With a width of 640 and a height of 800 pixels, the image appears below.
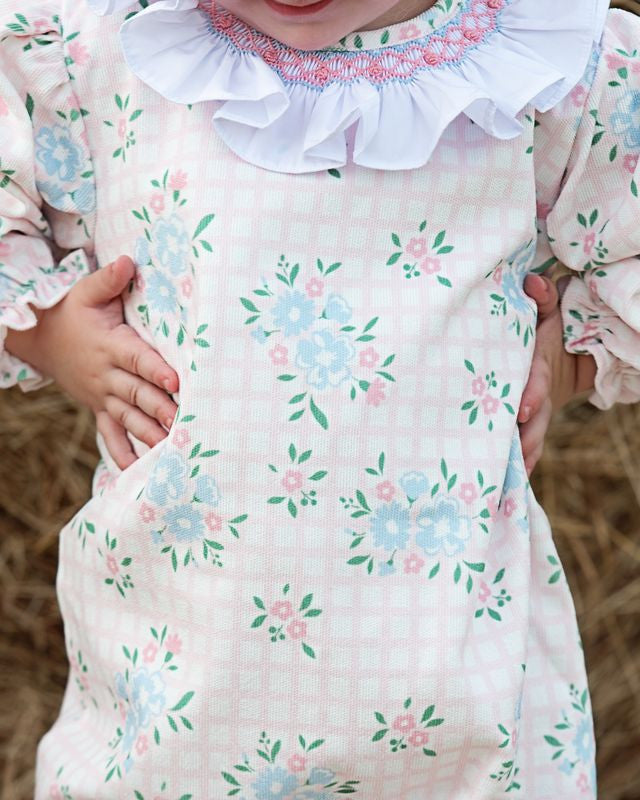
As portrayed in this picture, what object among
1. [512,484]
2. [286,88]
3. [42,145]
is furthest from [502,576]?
[42,145]

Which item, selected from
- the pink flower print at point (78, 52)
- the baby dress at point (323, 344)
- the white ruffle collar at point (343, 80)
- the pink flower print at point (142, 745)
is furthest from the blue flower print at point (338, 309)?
the pink flower print at point (142, 745)

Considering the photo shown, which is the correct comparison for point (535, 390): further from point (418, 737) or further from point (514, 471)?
point (418, 737)

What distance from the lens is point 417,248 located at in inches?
44.3

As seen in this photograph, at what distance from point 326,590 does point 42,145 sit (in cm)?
49

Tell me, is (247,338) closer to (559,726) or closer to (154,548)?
(154,548)

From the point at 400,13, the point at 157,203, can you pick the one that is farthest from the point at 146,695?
the point at 400,13

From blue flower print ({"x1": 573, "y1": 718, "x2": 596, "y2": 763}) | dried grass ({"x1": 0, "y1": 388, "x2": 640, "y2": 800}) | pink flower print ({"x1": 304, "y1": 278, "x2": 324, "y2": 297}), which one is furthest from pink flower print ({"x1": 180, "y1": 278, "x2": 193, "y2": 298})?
dried grass ({"x1": 0, "y1": 388, "x2": 640, "y2": 800})

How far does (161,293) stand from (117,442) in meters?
0.17

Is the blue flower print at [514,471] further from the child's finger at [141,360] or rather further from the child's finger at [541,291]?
the child's finger at [141,360]

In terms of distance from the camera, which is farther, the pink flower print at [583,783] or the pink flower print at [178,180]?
the pink flower print at [583,783]

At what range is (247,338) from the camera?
1.09 metres

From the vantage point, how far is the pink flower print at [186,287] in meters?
1.13

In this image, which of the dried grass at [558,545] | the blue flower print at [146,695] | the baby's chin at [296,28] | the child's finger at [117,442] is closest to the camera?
the baby's chin at [296,28]

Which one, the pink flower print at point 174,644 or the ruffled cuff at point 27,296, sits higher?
the ruffled cuff at point 27,296
